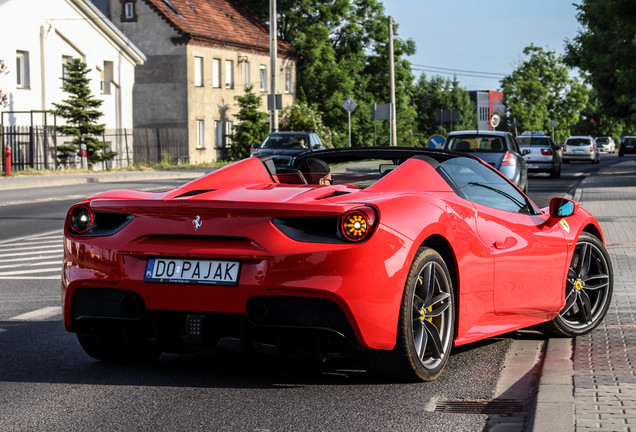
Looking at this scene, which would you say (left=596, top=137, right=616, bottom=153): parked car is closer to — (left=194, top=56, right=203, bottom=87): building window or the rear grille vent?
(left=194, top=56, right=203, bottom=87): building window

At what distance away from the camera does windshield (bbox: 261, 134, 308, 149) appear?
112 ft

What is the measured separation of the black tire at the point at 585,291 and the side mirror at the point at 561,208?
0.35 meters

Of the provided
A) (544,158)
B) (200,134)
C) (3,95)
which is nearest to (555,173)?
(544,158)

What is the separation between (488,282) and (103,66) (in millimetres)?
45765

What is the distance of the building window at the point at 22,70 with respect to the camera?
4372 centimetres

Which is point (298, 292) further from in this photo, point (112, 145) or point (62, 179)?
point (112, 145)

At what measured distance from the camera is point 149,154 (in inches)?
2100

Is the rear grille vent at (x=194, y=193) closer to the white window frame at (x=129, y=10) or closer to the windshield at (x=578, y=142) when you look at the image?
the white window frame at (x=129, y=10)

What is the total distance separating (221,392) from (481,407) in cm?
129

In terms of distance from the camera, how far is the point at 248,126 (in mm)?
55500

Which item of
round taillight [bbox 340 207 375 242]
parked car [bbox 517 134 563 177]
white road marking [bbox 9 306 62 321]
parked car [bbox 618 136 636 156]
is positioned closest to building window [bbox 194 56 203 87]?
parked car [bbox 517 134 563 177]

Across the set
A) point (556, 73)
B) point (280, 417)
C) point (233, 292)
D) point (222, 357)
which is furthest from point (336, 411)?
point (556, 73)

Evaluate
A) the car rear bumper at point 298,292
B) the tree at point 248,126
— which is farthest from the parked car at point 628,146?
the car rear bumper at point 298,292

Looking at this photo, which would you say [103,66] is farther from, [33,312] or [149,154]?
[33,312]
